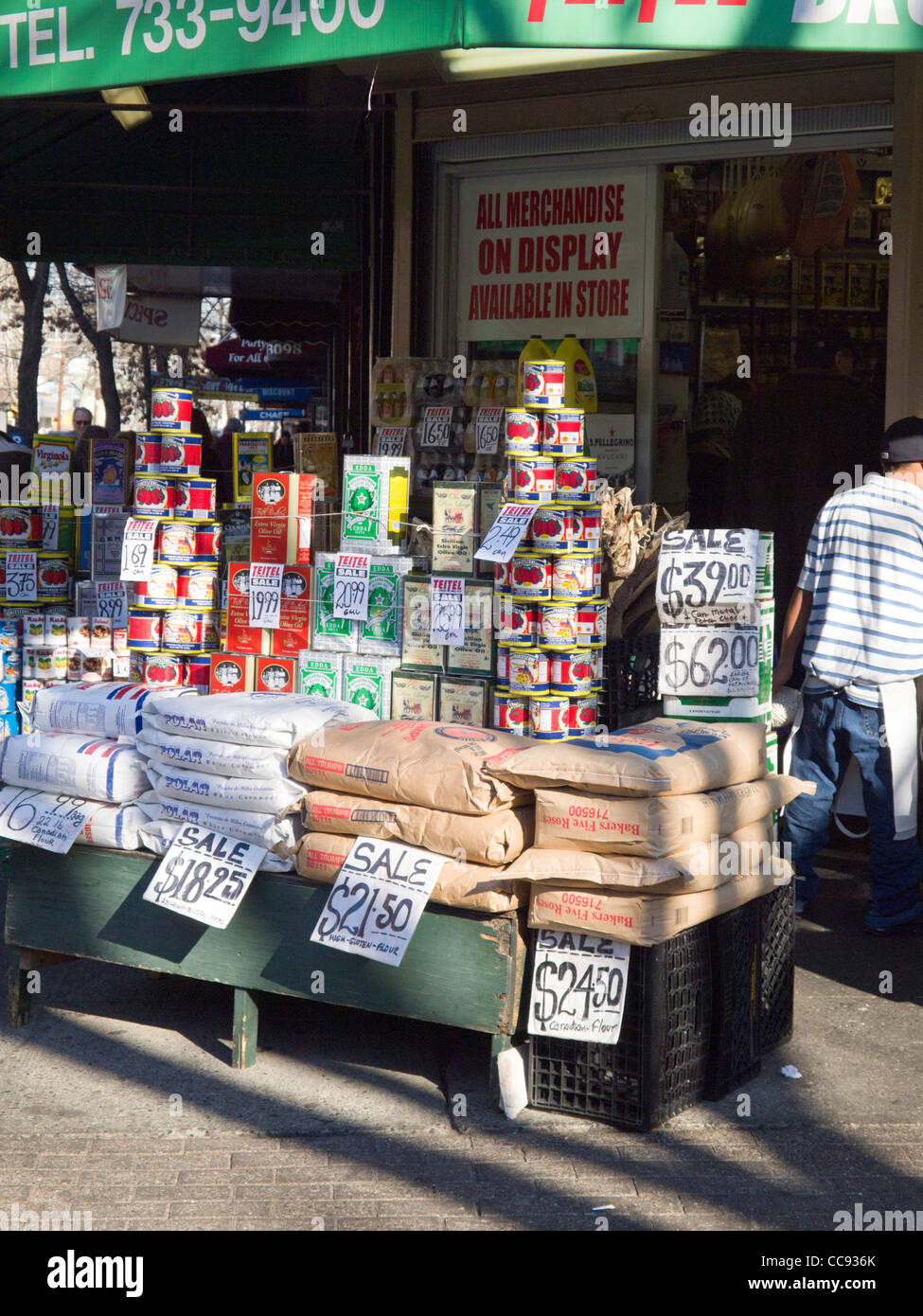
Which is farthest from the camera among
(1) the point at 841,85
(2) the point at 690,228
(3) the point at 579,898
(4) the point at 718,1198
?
(2) the point at 690,228

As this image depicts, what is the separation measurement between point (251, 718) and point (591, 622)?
1.70 metres

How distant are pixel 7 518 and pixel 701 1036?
499cm

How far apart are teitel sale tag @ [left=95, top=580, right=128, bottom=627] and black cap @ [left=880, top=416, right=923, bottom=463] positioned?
390 centimetres

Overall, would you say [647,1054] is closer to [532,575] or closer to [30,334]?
[532,575]

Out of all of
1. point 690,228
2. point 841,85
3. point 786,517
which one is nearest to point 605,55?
point 841,85

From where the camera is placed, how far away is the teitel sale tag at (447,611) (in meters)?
6.19

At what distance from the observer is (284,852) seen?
4.79 m

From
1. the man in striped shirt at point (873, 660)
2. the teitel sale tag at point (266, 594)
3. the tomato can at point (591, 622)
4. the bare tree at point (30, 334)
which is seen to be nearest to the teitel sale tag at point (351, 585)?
the teitel sale tag at point (266, 594)

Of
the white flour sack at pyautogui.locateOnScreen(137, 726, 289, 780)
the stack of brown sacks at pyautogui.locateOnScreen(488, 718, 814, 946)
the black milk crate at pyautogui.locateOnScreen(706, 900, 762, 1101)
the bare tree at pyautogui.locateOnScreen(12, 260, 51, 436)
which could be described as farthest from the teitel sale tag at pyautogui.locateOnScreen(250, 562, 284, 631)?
the bare tree at pyautogui.locateOnScreen(12, 260, 51, 436)

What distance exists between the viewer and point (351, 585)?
6.49 meters

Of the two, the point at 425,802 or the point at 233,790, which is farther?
the point at 233,790

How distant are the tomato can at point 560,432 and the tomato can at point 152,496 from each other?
1.86 metres

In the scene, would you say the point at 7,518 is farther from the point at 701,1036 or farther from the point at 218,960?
the point at 701,1036

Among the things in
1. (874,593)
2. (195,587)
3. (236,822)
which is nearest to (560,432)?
(874,593)
